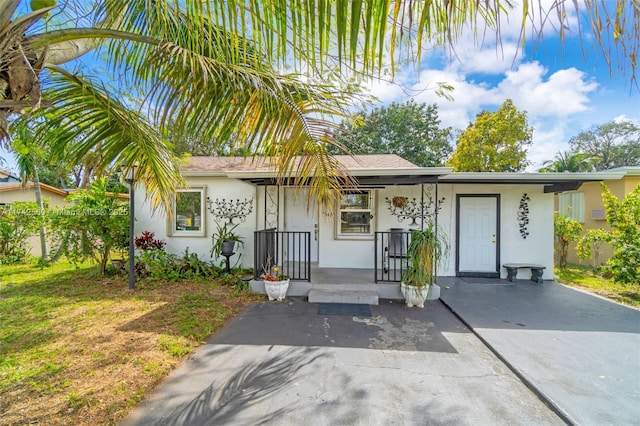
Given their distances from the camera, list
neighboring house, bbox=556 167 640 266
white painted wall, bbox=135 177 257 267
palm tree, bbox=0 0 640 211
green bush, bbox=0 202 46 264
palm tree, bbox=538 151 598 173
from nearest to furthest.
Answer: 1. palm tree, bbox=0 0 640 211
2. white painted wall, bbox=135 177 257 267
3. neighboring house, bbox=556 167 640 266
4. green bush, bbox=0 202 46 264
5. palm tree, bbox=538 151 598 173

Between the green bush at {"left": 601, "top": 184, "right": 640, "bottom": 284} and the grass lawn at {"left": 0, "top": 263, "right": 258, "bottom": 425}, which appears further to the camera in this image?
the green bush at {"left": 601, "top": 184, "right": 640, "bottom": 284}

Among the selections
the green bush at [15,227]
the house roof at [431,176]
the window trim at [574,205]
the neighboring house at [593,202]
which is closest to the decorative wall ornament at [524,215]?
the house roof at [431,176]

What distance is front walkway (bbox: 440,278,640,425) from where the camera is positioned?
8.43 feet

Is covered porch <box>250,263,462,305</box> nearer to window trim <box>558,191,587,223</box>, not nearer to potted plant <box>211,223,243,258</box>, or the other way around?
potted plant <box>211,223,243,258</box>

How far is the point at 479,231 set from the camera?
23.8 feet

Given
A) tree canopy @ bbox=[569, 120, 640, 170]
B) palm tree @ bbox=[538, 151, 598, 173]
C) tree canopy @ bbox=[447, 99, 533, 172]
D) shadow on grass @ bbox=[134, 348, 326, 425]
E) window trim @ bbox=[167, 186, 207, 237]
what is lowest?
shadow on grass @ bbox=[134, 348, 326, 425]

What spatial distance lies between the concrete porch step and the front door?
129 inches

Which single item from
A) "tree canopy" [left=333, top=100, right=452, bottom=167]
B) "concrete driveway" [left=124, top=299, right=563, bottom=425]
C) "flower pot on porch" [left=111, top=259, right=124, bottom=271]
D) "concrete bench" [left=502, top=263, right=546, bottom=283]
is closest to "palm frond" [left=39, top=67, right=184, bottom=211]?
"concrete driveway" [left=124, top=299, right=563, bottom=425]

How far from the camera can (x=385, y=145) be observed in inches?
804

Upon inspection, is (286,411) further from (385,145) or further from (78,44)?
(385,145)

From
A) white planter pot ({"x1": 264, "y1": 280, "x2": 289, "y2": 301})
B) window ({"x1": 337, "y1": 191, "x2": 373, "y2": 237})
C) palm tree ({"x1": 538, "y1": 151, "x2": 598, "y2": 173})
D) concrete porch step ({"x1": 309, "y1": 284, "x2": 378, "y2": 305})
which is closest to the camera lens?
concrete porch step ({"x1": 309, "y1": 284, "x2": 378, "y2": 305})

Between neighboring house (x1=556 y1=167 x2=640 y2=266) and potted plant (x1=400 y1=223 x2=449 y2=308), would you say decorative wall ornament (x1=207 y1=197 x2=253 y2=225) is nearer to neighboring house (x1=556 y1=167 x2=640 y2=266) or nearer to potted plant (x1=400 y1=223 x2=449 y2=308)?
potted plant (x1=400 y1=223 x2=449 y2=308)

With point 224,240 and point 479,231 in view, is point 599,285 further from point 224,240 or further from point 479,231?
point 224,240

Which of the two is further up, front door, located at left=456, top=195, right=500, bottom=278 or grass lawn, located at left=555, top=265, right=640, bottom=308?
front door, located at left=456, top=195, right=500, bottom=278
